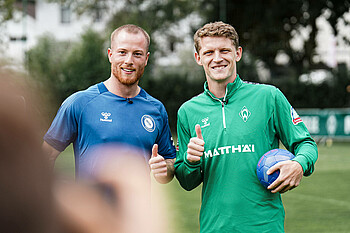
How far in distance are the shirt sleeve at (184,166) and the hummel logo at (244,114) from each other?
0.40m

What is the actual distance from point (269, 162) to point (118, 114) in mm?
1288

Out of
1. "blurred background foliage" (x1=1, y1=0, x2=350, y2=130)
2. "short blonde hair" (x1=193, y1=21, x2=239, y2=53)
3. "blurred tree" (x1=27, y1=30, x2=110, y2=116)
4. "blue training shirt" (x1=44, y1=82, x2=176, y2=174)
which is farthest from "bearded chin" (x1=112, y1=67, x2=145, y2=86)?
"blurred tree" (x1=27, y1=30, x2=110, y2=116)

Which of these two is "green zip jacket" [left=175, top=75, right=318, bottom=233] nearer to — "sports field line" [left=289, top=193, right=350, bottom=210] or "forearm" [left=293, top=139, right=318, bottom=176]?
"forearm" [left=293, top=139, right=318, bottom=176]

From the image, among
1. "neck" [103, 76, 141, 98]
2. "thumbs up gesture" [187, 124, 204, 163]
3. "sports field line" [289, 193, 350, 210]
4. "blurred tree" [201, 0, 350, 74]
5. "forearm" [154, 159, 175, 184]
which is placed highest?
"blurred tree" [201, 0, 350, 74]

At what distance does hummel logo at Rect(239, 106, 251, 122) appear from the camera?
3336 millimetres

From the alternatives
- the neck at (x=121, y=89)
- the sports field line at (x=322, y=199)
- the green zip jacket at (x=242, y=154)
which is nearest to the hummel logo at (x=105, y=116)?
the neck at (x=121, y=89)

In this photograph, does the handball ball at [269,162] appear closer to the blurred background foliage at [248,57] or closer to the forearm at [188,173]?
the forearm at [188,173]

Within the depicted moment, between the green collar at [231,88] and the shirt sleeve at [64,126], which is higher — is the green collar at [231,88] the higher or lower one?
the higher one

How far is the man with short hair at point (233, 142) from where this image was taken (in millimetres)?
3168

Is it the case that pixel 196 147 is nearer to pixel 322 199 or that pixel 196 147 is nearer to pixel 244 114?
pixel 244 114

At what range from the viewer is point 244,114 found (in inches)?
132

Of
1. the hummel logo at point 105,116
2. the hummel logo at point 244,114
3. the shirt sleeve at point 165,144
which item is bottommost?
the shirt sleeve at point 165,144

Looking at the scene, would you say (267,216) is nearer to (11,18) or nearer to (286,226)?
(286,226)

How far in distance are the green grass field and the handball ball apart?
75.9 inches
